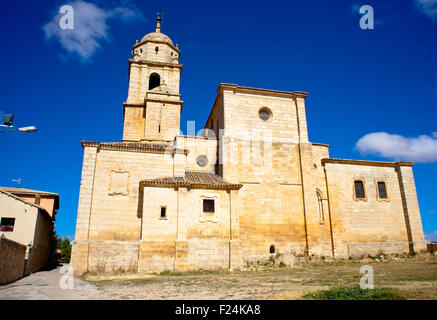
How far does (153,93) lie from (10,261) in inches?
673

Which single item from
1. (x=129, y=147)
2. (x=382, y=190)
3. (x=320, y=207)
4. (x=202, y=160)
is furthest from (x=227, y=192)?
(x=382, y=190)

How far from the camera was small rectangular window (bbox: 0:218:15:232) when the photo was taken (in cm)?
1812

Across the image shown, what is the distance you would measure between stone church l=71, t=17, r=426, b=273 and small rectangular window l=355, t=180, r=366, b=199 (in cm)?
23

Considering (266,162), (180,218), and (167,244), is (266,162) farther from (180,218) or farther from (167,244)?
(167,244)

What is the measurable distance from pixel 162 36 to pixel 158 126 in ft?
34.2

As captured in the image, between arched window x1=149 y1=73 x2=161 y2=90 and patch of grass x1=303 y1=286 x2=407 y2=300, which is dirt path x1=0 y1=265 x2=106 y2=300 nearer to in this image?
patch of grass x1=303 y1=286 x2=407 y2=300

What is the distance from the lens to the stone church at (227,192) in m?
16.7

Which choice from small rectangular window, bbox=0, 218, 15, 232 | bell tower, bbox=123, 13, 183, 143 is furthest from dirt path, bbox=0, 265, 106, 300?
bell tower, bbox=123, 13, 183, 143

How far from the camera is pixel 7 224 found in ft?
60.1

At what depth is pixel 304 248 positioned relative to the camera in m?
20.0

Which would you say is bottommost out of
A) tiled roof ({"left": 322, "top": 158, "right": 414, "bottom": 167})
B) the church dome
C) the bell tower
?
tiled roof ({"left": 322, "top": 158, "right": 414, "bottom": 167})

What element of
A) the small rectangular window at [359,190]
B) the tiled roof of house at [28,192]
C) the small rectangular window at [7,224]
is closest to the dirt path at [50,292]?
the small rectangular window at [7,224]

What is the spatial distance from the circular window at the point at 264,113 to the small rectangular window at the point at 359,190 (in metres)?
8.72

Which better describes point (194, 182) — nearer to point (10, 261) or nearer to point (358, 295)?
point (10, 261)
